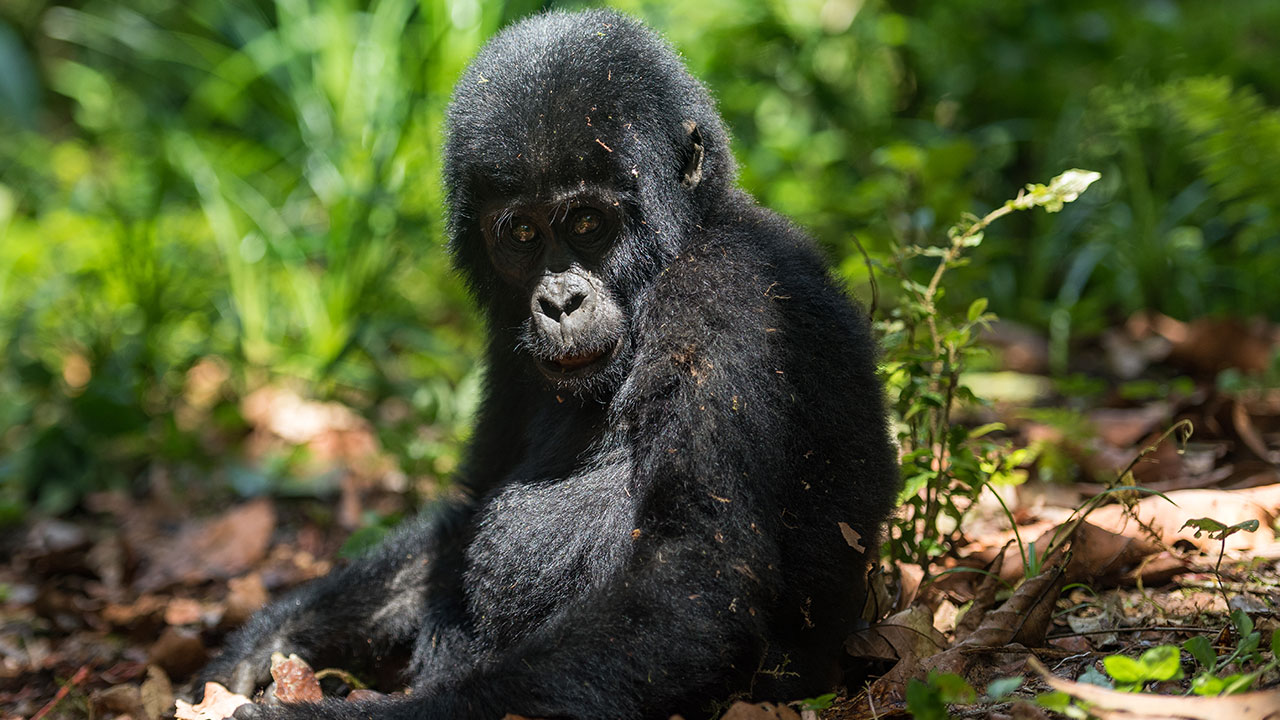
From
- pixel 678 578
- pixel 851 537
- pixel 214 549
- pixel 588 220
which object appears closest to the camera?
pixel 678 578

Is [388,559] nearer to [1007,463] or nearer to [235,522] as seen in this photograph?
[235,522]

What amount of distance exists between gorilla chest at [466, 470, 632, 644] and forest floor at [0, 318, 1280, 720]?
73cm

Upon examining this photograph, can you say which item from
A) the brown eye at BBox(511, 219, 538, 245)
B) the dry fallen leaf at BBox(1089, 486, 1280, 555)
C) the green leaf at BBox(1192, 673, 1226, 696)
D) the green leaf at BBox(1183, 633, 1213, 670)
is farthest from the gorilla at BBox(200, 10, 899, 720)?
the dry fallen leaf at BBox(1089, 486, 1280, 555)

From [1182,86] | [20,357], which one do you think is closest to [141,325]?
[20,357]

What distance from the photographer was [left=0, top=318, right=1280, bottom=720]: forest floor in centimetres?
286

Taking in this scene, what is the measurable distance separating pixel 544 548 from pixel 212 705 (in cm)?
128

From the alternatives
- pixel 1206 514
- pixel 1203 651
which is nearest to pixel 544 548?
pixel 1203 651

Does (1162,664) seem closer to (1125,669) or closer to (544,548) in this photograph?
(1125,669)

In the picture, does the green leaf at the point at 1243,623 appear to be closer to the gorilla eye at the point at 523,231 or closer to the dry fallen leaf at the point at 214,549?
the gorilla eye at the point at 523,231

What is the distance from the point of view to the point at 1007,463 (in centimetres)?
373

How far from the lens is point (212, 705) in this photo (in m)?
3.55

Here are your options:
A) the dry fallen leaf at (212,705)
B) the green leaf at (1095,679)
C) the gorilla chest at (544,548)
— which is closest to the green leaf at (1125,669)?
the green leaf at (1095,679)

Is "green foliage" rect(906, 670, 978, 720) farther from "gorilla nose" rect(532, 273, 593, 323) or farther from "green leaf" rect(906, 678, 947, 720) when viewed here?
"gorilla nose" rect(532, 273, 593, 323)

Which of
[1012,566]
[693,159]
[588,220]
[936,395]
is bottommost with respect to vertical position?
[1012,566]
